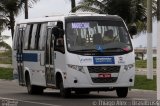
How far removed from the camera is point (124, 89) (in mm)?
22266

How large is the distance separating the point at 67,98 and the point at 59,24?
264 centimetres

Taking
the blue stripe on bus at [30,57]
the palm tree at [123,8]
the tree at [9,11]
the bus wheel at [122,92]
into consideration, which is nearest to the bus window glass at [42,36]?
the blue stripe on bus at [30,57]

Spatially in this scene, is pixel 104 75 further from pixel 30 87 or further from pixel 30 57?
pixel 30 87

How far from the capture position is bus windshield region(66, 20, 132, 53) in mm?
21625

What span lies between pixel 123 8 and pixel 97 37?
19.3 meters

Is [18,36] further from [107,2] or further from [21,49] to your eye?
[107,2]

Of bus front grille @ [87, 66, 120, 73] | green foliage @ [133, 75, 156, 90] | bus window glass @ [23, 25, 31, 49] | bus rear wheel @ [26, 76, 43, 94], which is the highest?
bus window glass @ [23, 25, 31, 49]

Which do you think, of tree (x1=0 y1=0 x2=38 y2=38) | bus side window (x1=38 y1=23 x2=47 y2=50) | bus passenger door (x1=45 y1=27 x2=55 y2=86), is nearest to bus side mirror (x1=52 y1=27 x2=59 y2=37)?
bus passenger door (x1=45 y1=27 x2=55 y2=86)

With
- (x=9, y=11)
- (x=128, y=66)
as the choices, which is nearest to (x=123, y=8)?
(x=9, y=11)

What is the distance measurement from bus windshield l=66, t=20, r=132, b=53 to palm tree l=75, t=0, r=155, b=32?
18.4m

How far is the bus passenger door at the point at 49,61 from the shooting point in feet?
74.7

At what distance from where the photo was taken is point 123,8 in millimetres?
40938

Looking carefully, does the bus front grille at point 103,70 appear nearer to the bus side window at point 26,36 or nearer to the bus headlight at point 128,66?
the bus headlight at point 128,66

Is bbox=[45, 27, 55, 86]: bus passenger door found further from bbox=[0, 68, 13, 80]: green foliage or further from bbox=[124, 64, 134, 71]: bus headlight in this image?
bbox=[0, 68, 13, 80]: green foliage
